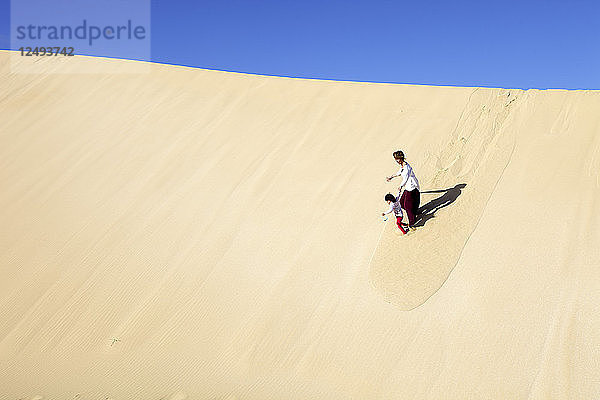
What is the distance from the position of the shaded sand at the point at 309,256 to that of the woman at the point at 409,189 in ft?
1.18

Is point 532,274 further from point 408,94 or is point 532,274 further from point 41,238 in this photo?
point 41,238

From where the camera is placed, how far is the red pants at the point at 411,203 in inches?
227

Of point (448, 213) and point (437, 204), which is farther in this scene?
point (437, 204)

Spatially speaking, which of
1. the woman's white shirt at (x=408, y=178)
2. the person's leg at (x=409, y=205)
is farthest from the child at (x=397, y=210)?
the woman's white shirt at (x=408, y=178)

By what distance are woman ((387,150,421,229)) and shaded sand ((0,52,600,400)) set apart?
36 cm

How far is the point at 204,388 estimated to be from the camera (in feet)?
14.4

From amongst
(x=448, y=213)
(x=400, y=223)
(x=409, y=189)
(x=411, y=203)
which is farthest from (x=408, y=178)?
(x=448, y=213)

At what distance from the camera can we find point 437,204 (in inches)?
243

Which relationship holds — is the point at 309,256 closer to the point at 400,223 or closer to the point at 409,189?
the point at 400,223

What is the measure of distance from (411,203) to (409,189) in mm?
199

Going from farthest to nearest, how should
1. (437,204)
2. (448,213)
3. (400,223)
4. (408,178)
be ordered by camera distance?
(437,204) < (448,213) < (400,223) < (408,178)

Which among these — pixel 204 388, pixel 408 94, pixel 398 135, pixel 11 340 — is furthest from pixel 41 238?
pixel 408 94

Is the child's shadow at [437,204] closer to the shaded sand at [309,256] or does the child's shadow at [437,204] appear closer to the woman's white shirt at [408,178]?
the shaded sand at [309,256]

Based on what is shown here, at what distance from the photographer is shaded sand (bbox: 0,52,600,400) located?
4406 mm
